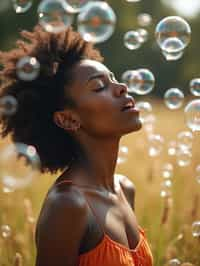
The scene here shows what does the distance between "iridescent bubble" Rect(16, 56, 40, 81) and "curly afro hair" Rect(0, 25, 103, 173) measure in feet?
0.06

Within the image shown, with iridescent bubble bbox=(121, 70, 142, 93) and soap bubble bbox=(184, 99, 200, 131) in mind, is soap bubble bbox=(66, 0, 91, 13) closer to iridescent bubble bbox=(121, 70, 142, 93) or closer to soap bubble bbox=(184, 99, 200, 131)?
iridescent bubble bbox=(121, 70, 142, 93)

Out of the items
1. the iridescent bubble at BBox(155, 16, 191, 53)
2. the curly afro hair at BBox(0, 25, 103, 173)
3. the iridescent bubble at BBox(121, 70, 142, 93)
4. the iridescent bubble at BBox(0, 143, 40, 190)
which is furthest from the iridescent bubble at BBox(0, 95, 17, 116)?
the iridescent bubble at BBox(155, 16, 191, 53)

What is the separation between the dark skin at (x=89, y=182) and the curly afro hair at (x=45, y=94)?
62 mm

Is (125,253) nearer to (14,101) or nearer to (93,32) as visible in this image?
(14,101)

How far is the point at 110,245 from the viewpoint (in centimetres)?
319

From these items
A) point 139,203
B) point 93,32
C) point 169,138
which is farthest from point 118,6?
point 93,32

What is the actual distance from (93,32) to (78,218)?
0.99 metres

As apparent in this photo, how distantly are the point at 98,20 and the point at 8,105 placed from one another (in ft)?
2.19

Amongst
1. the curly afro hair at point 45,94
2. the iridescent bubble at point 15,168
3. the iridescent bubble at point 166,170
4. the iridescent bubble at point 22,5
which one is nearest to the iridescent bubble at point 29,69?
the curly afro hair at point 45,94

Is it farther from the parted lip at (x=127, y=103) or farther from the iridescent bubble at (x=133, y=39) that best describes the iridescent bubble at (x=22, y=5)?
the parted lip at (x=127, y=103)

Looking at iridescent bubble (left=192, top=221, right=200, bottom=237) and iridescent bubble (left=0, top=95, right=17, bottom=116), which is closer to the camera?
iridescent bubble (left=0, top=95, right=17, bottom=116)

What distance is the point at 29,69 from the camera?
10.9ft

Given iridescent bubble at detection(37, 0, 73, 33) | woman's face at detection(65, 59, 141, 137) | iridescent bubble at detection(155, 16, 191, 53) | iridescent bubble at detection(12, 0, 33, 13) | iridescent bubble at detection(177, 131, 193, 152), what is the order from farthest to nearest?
iridescent bubble at detection(177, 131, 193, 152) → iridescent bubble at detection(155, 16, 191, 53) → iridescent bubble at detection(12, 0, 33, 13) → iridescent bubble at detection(37, 0, 73, 33) → woman's face at detection(65, 59, 141, 137)

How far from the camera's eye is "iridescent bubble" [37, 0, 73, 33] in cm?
367
